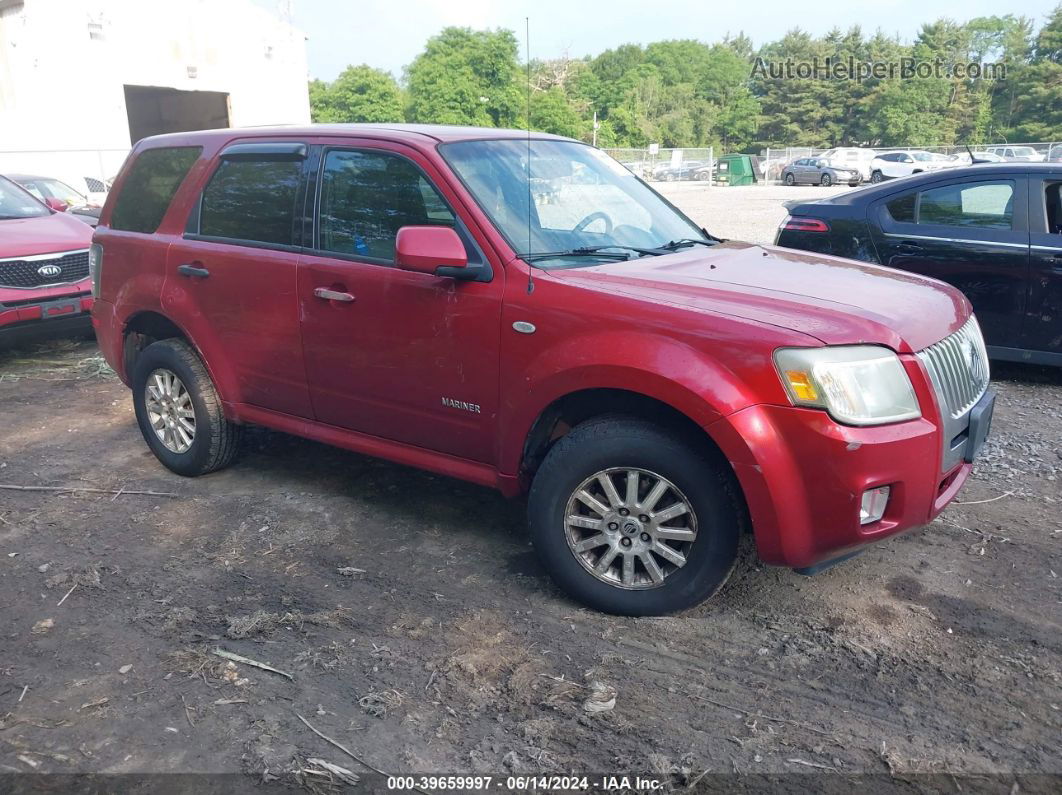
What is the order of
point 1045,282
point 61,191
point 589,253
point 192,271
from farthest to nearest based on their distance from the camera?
point 61,191 < point 1045,282 < point 192,271 < point 589,253

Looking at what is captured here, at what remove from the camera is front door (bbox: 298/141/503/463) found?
3.75 metres

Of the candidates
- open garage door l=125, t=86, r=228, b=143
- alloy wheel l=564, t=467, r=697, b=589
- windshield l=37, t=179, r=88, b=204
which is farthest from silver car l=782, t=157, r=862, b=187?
alloy wheel l=564, t=467, r=697, b=589

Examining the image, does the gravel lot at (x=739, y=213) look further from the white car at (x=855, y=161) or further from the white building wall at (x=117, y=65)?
the white building wall at (x=117, y=65)

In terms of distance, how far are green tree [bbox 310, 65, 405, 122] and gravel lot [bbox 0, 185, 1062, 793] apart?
227 feet

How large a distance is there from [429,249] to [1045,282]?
4868mm

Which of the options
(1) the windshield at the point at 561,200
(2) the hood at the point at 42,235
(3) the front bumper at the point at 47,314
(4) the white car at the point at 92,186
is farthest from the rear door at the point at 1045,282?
(4) the white car at the point at 92,186

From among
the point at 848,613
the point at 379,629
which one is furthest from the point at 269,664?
the point at 848,613

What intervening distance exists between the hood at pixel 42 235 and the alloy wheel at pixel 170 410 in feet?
10.3

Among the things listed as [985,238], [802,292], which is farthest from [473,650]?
[985,238]

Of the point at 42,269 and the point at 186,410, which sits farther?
the point at 42,269

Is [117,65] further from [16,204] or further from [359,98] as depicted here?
[359,98]

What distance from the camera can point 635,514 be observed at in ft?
11.2

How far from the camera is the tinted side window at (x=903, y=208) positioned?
275 inches

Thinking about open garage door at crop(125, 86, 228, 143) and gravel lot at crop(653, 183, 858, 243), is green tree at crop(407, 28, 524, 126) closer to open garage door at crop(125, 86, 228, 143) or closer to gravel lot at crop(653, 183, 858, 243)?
open garage door at crop(125, 86, 228, 143)
